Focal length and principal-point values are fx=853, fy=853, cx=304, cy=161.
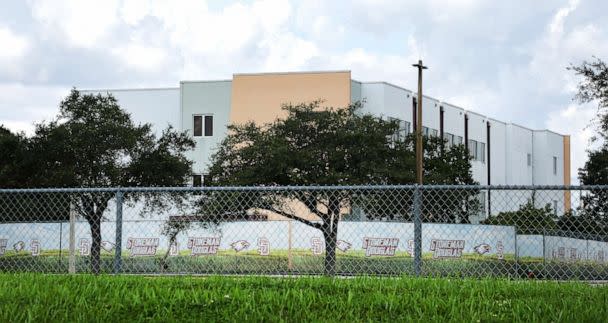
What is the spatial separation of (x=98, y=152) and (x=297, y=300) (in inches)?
916

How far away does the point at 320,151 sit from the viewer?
30.2 m

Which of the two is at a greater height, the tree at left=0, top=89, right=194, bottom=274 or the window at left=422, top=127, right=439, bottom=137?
the window at left=422, top=127, right=439, bottom=137

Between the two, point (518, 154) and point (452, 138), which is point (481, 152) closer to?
point (452, 138)

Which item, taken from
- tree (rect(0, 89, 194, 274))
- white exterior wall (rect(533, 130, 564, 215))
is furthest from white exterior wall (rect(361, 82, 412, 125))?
white exterior wall (rect(533, 130, 564, 215))

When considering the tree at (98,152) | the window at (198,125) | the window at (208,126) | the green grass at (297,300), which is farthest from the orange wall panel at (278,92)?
the green grass at (297,300)

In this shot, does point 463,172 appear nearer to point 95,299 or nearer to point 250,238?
point 250,238

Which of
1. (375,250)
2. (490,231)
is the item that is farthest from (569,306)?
(490,231)

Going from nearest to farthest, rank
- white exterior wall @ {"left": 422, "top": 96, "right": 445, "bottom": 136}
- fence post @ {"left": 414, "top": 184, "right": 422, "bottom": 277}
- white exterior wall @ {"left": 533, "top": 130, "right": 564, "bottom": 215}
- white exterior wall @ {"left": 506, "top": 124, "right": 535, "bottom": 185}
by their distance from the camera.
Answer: fence post @ {"left": 414, "top": 184, "right": 422, "bottom": 277} < white exterior wall @ {"left": 422, "top": 96, "right": 445, "bottom": 136} < white exterior wall @ {"left": 506, "top": 124, "right": 535, "bottom": 185} < white exterior wall @ {"left": 533, "top": 130, "right": 564, "bottom": 215}

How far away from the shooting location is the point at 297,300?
7.51 meters

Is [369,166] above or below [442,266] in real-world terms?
above

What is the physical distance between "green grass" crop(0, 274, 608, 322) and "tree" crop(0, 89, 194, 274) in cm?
2020

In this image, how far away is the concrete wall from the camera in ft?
144

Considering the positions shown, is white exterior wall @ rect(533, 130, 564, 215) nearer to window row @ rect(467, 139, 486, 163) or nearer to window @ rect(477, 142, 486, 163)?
window @ rect(477, 142, 486, 163)

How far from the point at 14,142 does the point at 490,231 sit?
19.4 metres
